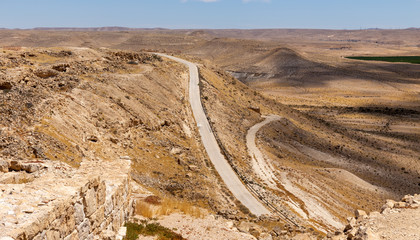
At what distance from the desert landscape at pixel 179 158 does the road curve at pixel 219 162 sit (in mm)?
144

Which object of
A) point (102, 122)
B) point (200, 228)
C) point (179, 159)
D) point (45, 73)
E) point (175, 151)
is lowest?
point (179, 159)

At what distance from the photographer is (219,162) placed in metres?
30.1

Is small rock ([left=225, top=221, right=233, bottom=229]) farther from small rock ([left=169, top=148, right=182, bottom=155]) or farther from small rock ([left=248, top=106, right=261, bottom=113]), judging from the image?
small rock ([left=248, top=106, right=261, bottom=113])

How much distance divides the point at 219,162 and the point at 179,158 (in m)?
4.24

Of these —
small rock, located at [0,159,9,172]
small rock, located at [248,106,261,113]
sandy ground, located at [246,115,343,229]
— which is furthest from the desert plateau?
small rock, located at [248,106,261,113]

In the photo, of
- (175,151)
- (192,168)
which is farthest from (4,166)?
(175,151)

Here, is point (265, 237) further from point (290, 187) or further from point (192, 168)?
point (290, 187)

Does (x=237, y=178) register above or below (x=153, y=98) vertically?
below

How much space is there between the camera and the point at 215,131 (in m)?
35.2

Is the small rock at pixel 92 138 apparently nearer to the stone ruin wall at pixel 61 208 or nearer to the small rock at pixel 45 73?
the small rock at pixel 45 73

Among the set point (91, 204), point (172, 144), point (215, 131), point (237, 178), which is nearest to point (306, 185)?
point (237, 178)

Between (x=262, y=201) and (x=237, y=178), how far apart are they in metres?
3.34

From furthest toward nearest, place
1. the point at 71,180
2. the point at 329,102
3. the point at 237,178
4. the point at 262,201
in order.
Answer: the point at 329,102 → the point at 237,178 → the point at 262,201 → the point at 71,180

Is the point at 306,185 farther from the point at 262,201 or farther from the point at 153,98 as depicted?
the point at 153,98
